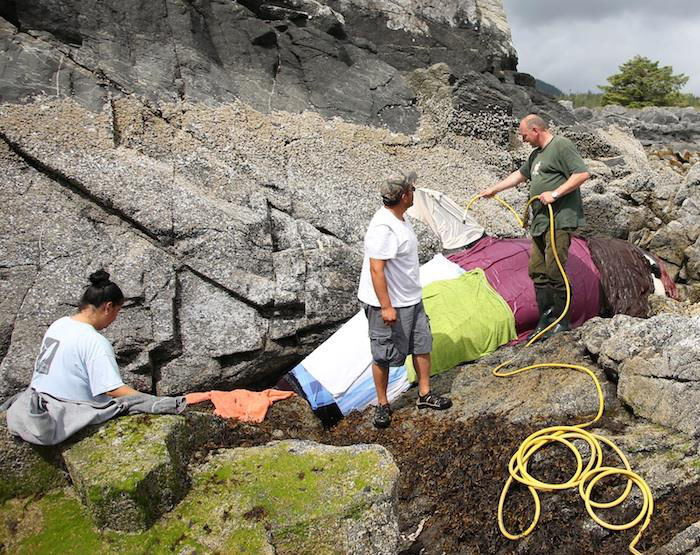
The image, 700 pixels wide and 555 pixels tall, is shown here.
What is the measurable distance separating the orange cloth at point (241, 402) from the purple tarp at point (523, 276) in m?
2.39

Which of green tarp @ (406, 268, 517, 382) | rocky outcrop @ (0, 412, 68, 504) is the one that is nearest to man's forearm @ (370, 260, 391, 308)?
green tarp @ (406, 268, 517, 382)

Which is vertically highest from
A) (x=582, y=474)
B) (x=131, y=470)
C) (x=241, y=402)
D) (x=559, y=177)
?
(x=559, y=177)

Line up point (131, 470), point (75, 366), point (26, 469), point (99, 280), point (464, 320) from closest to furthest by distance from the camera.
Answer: point (131, 470) → point (26, 469) → point (75, 366) → point (99, 280) → point (464, 320)

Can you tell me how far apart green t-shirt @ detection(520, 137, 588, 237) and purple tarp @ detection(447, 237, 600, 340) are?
0.75 meters

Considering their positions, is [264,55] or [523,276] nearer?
[523,276]

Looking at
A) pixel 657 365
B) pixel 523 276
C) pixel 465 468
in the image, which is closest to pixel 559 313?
pixel 523 276

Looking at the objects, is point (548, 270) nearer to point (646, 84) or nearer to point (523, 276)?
point (523, 276)

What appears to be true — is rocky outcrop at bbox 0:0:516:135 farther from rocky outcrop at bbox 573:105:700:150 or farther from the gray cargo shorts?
rocky outcrop at bbox 573:105:700:150

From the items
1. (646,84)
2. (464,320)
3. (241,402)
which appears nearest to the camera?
(241,402)

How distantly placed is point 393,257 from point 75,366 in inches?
85.3

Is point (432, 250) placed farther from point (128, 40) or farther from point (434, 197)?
point (128, 40)

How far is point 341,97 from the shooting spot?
938 centimetres

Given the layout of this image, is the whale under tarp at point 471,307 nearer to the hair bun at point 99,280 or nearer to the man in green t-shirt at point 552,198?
the man in green t-shirt at point 552,198

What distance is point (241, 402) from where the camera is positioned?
16.5ft
